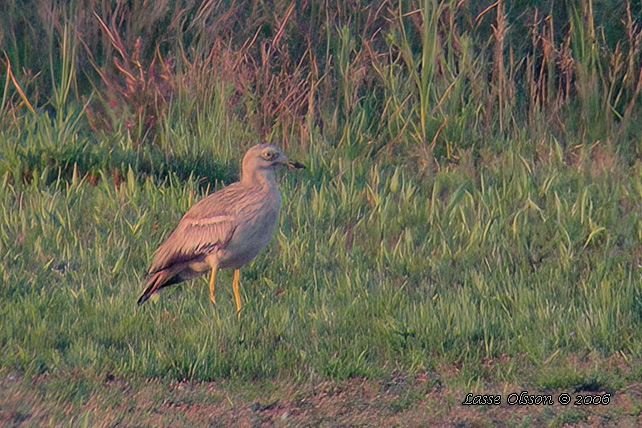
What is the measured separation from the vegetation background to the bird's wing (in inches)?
9.5

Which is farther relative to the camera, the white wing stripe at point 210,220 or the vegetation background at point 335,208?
the white wing stripe at point 210,220

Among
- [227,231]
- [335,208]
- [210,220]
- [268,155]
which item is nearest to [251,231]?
[227,231]

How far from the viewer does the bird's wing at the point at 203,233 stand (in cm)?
536

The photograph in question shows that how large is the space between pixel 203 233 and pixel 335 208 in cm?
163

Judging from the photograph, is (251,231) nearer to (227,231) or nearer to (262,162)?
(227,231)

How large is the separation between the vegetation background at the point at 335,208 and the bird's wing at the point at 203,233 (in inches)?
9.5

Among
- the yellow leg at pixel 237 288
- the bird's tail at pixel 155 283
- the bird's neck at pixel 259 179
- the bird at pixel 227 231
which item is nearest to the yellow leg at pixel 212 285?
the bird at pixel 227 231

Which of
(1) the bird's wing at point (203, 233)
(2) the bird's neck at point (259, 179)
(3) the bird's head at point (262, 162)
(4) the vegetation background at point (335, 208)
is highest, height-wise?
(3) the bird's head at point (262, 162)

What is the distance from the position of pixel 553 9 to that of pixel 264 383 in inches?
213

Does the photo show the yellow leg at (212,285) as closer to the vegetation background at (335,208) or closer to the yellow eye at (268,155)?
the vegetation background at (335,208)

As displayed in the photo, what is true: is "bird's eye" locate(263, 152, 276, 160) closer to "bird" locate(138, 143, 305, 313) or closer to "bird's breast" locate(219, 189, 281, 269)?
"bird" locate(138, 143, 305, 313)

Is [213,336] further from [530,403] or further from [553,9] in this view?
[553,9]

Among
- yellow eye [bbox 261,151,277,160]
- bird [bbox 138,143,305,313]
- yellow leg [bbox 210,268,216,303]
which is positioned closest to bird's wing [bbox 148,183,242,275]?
bird [bbox 138,143,305,313]

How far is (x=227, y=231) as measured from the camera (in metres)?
5.34
